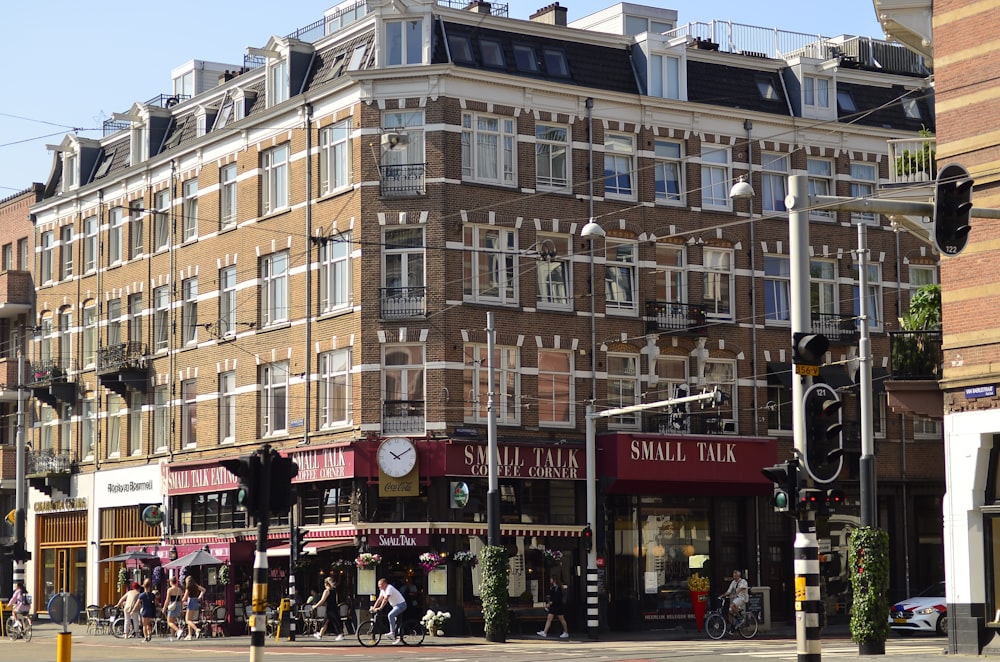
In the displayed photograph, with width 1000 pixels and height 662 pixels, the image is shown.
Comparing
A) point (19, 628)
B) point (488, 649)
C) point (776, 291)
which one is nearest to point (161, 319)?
point (19, 628)

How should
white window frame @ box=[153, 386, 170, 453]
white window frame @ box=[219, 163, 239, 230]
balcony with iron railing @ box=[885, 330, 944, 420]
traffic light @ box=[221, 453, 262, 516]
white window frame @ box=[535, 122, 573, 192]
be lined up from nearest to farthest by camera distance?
A: traffic light @ box=[221, 453, 262, 516], balcony with iron railing @ box=[885, 330, 944, 420], white window frame @ box=[535, 122, 573, 192], white window frame @ box=[219, 163, 239, 230], white window frame @ box=[153, 386, 170, 453]

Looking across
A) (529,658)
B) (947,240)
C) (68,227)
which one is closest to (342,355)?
(529,658)

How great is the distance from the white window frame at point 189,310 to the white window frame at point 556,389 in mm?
13043

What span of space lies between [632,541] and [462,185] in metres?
11.7

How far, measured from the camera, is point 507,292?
1747 inches

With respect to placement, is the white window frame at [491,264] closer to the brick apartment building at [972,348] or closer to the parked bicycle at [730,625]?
the parked bicycle at [730,625]

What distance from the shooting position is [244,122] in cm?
4825

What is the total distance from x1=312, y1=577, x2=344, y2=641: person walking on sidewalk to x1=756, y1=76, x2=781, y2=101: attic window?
69.1ft

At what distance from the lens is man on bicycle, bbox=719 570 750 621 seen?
40281 millimetres

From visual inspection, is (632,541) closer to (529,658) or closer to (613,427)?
(613,427)

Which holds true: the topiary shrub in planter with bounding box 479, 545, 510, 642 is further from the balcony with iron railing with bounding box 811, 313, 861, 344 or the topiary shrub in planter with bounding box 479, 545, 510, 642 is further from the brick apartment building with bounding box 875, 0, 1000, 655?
the balcony with iron railing with bounding box 811, 313, 861, 344

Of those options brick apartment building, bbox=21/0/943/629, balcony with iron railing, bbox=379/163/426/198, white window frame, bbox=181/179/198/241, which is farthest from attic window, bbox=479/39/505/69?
white window frame, bbox=181/179/198/241

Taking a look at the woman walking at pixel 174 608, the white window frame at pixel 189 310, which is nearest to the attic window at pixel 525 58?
the white window frame at pixel 189 310

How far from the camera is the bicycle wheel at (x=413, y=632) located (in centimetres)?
3819
